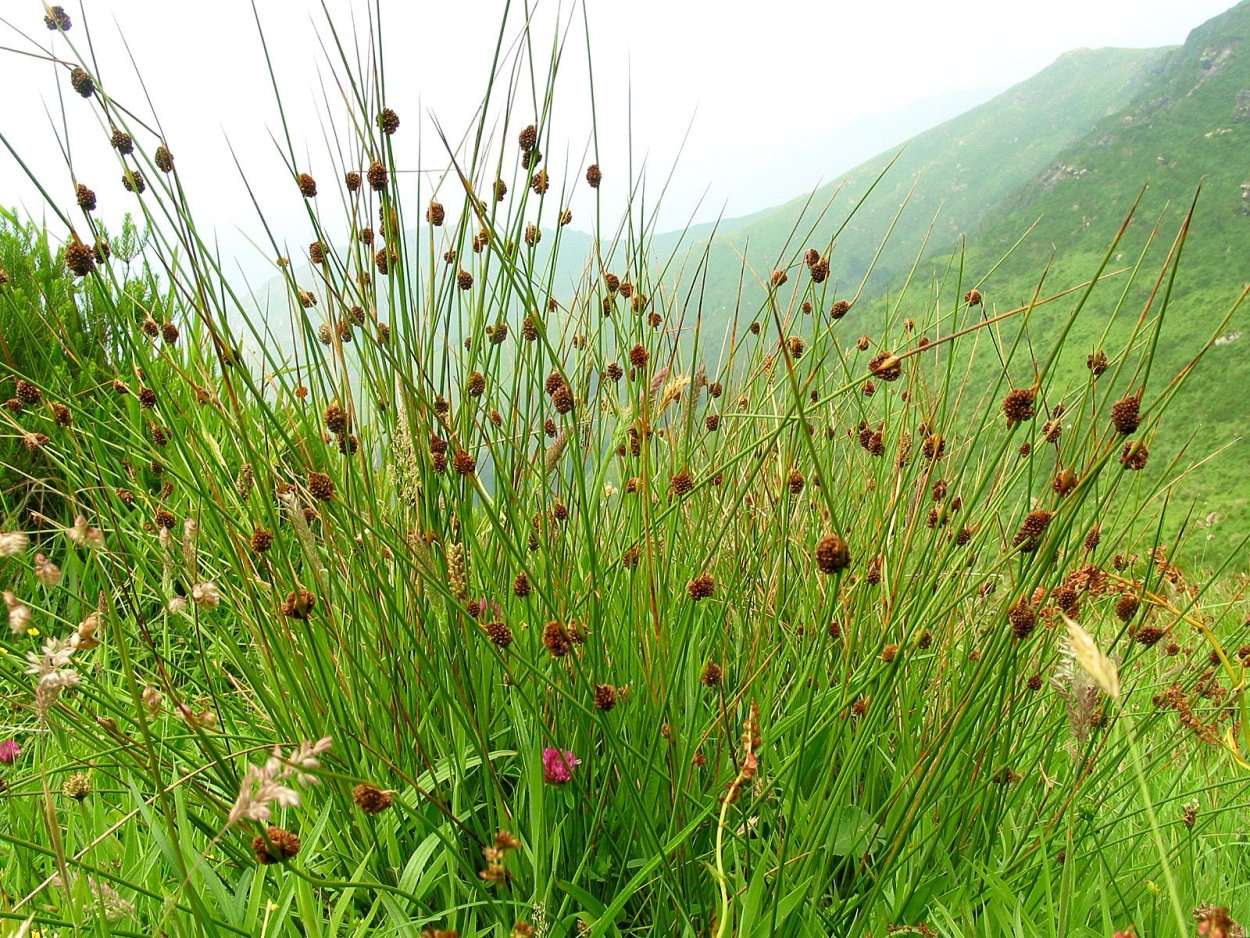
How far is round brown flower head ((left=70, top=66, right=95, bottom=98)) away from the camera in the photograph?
138 cm

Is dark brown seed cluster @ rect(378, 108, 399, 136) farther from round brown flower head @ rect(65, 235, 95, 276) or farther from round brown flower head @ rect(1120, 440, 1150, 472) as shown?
round brown flower head @ rect(1120, 440, 1150, 472)

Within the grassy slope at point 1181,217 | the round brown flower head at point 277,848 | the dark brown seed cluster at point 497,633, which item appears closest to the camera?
the round brown flower head at point 277,848

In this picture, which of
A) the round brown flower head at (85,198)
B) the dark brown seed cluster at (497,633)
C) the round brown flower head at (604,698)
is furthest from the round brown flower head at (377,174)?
the round brown flower head at (604,698)

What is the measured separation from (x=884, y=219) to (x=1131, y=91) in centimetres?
3115

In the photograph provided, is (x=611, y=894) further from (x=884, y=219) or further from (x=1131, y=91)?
(x=1131, y=91)

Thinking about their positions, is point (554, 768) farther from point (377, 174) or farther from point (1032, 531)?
point (377, 174)

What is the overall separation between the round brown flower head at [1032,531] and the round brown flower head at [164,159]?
5.49ft

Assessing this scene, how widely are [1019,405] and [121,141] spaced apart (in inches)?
63.8

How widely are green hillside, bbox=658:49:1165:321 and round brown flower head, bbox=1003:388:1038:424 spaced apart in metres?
88.2

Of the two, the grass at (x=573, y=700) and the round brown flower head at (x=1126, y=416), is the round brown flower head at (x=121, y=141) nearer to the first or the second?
the grass at (x=573, y=700)

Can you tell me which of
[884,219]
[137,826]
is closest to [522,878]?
[137,826]

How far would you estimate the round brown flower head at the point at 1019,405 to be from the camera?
1.06m

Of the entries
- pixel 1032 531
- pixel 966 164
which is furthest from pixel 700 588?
pixel 966 164

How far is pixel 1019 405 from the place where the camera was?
3.51 feet
